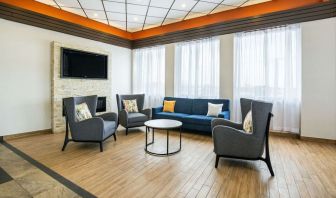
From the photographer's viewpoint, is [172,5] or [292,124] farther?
[172,5]

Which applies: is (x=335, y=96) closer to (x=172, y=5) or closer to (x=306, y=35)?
(x=306, y=35)

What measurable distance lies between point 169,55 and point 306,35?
362 centimetres

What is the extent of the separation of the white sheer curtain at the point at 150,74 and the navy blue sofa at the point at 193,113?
0.72m

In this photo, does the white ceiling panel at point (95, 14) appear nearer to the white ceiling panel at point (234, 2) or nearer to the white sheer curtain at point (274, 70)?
the white ceiling panel at point (234, 2)

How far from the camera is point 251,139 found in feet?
8.36

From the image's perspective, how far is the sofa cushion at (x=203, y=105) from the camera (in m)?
4.79

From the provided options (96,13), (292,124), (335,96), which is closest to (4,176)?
(96,13)

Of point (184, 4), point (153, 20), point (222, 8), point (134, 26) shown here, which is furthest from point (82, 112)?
point (222, 8)

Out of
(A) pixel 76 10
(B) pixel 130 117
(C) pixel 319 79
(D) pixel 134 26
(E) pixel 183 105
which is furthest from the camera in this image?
(D) pixel 134 26

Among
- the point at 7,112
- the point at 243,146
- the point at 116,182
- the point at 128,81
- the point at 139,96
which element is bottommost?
the point at 116,182

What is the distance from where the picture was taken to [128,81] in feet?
22.7

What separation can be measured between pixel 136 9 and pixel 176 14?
1.13 meters

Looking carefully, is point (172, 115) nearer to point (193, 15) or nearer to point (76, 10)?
point (193, 15)

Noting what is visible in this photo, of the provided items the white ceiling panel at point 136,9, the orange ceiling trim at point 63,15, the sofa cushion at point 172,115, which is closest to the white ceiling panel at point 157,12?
the white ceiling panel at point 136,9
